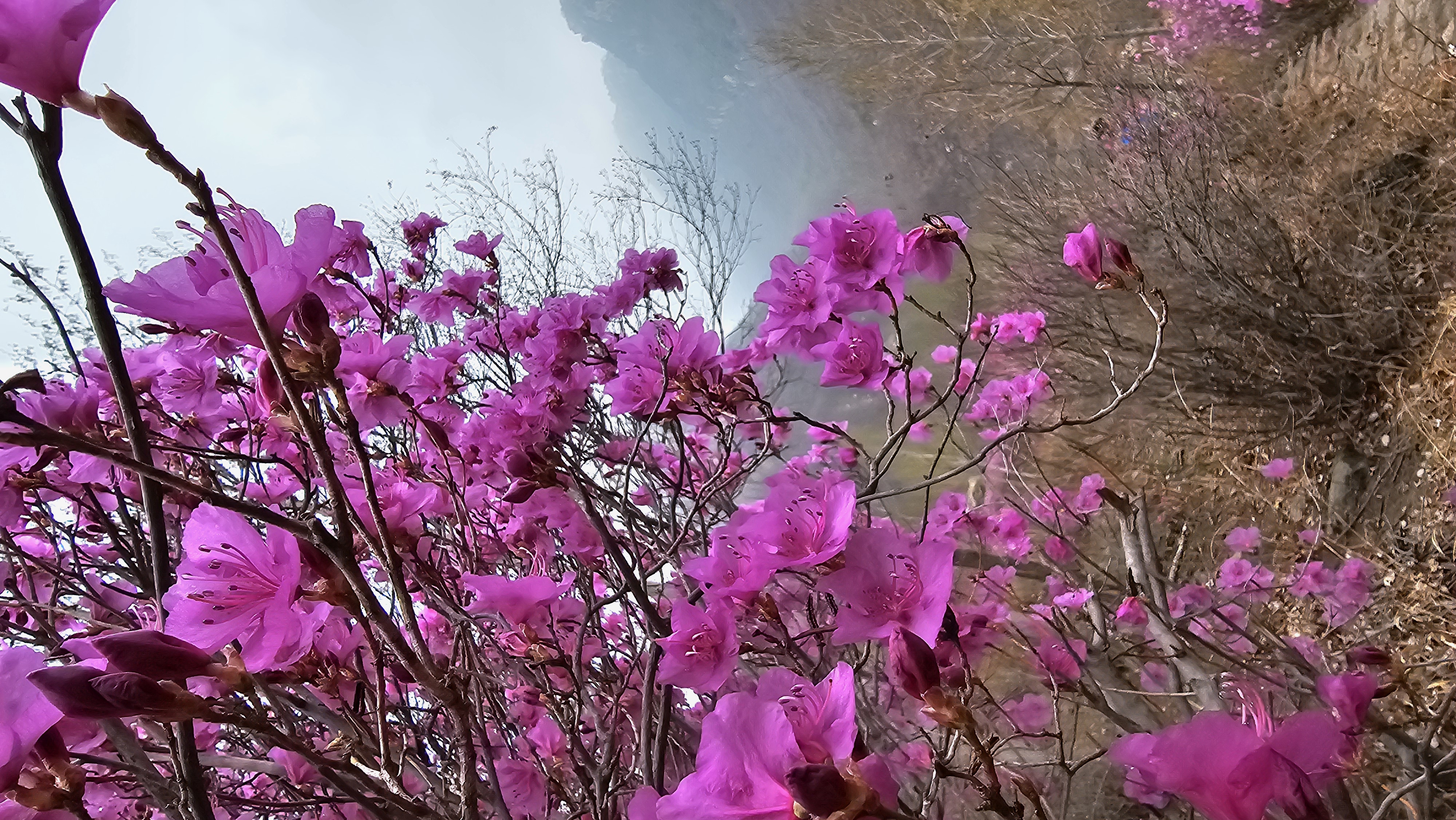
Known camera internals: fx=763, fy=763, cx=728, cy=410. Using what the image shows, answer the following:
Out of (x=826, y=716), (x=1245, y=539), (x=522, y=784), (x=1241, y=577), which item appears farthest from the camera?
(x=1245, y=539)

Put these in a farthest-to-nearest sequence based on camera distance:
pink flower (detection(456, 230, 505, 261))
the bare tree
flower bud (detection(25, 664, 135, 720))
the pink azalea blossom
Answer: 1. the bare tree
2. the pink azalea blossom
3. pink flower (detection(456, 230, 505, 261))
4. flower bud (detection(25, 664, 135, 720))

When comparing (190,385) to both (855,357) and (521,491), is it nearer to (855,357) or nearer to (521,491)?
(521,491)

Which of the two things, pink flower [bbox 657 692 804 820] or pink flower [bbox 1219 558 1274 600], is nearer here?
pink flower [bbox 657 692 804 820]

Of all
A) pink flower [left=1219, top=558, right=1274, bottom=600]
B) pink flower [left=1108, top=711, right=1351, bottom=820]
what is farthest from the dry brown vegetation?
pink flower [left=1108, top=711, right=1351, bottom=820]

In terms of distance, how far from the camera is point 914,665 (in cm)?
43

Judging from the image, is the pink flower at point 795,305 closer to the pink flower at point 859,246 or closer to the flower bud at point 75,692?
the pink flower at point 859,246

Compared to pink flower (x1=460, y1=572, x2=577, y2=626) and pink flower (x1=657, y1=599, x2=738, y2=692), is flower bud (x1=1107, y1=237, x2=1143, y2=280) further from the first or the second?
pink flower (x1=460, y1=572, x2=577, y2=626)

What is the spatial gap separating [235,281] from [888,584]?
17.1 inches

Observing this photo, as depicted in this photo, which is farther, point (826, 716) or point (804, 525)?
point (804, 525)

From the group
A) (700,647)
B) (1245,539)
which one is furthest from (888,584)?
(1245,539)

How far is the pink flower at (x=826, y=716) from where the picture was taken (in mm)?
414

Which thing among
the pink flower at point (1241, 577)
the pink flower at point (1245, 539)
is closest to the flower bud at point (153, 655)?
the pink flower at point (1241, 577)

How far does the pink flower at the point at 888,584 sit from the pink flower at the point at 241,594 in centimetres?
34

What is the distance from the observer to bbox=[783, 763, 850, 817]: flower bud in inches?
13.9
